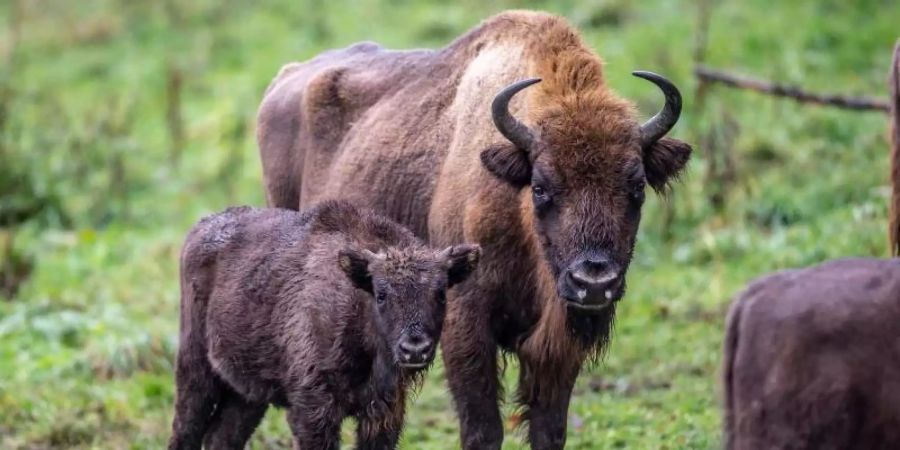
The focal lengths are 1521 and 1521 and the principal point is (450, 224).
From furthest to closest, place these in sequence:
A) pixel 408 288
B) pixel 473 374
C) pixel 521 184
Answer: pixel 473 374
pixel 521 184
pixel 408 288

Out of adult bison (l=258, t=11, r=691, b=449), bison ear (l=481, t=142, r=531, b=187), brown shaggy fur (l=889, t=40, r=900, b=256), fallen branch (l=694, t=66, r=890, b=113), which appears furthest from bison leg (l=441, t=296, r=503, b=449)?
fallen branch (l=694, t=66, r=890, b=113)

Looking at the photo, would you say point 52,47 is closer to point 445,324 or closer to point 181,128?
point 181,128

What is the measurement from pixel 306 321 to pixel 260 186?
34.3 feet

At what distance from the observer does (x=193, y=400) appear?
8.77 metres

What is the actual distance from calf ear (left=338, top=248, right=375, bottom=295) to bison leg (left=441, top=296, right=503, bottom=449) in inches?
43.2

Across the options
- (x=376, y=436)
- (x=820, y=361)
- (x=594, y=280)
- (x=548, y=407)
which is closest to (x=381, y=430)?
(x=376, y=436)

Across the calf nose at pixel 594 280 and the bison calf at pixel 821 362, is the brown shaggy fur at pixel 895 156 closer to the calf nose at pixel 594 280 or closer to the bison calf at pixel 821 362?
the calf nose at pixel 594 280

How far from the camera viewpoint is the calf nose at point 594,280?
7.80 metres

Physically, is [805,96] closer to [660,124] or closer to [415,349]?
[660,124]

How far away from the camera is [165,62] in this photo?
76.1 ft

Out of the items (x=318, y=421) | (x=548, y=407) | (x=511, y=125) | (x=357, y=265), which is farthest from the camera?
(x=548, y=407)

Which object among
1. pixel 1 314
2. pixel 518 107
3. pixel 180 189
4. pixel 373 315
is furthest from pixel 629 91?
pixel 373 315

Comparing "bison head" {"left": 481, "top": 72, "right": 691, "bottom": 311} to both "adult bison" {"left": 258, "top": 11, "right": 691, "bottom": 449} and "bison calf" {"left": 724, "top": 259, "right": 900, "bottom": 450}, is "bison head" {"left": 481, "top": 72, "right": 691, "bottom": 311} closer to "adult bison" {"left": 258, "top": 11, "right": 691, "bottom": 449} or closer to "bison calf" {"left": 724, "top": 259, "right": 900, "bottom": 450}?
"adult bison" {"left": 258, "top": 11, "right": 691, "bottom": 449}

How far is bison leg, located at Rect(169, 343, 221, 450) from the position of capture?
877 cm
